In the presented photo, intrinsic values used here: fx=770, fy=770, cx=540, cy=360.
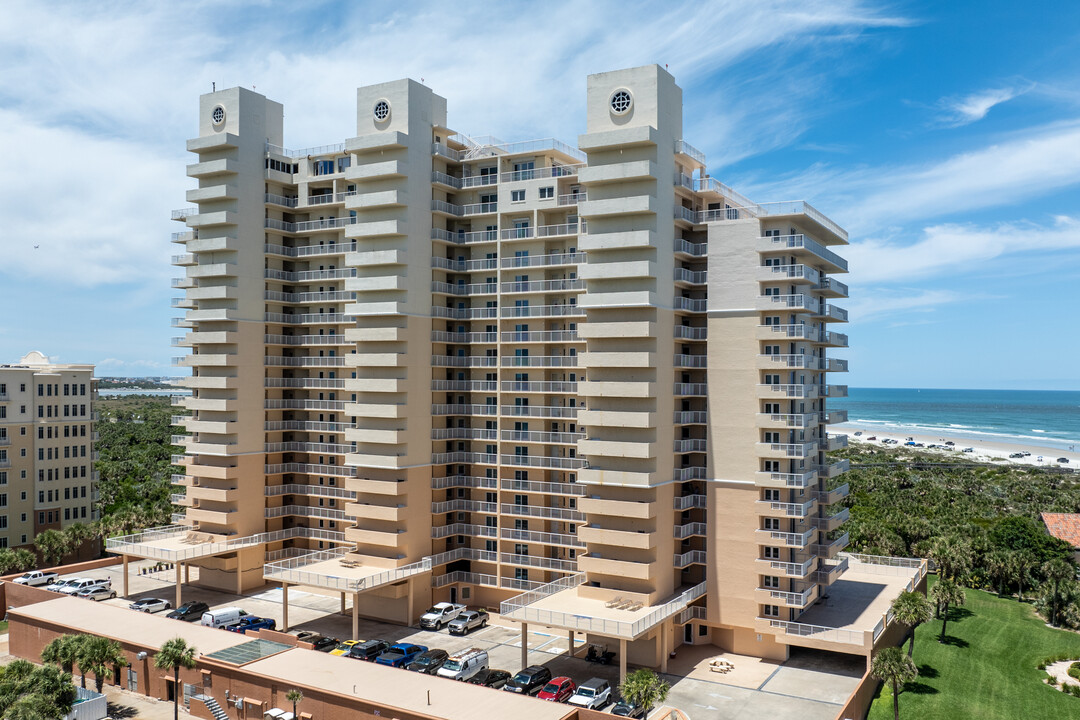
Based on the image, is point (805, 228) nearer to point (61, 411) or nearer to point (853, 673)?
point (853, 673)

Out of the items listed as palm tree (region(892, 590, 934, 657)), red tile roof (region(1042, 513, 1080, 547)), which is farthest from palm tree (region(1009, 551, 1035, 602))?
palm tree (region(892, 590, 934, 657))

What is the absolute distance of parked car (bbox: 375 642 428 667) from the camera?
49031mm

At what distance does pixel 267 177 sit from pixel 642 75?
36.1m

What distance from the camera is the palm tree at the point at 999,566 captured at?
7369 centimetres

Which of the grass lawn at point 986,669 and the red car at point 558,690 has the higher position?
the red car at point 558,690

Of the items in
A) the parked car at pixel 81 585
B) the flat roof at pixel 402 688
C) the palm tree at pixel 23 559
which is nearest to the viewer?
the flat roof at pixel 402 688

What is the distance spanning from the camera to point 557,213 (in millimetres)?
61312

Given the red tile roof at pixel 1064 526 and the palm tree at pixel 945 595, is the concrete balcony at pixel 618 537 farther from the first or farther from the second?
the red tile roof at pixel 1064 526

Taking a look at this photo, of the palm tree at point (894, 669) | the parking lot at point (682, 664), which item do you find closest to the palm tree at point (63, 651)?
the parking lot at point (682, 664)

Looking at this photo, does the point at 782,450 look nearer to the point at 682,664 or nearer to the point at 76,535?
the point at 682,664

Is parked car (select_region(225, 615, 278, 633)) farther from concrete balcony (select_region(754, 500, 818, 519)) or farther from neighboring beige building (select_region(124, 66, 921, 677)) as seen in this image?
concrete balcony (select_region(754, 500, 818, 519))

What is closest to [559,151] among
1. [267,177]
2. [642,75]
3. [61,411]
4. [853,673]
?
[642,75]

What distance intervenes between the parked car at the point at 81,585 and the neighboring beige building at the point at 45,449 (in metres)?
16.3

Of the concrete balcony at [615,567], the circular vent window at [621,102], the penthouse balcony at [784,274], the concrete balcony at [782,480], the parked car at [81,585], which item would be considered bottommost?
the parked car at [81,585]
